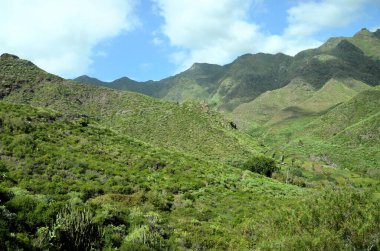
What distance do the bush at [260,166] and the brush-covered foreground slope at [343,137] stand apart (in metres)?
35.8

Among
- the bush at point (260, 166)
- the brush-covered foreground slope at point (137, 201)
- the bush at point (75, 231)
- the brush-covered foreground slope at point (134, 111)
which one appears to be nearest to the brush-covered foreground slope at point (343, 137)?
the brush-covered foreground slope at point (134, 111)

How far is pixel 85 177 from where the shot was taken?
27594 mm

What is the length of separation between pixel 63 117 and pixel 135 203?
79.6 ft

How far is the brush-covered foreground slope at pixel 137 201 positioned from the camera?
15352 mm

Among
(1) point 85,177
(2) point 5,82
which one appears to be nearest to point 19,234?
(1) point 85,177

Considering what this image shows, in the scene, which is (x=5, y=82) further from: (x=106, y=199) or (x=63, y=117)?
(x=106, y=199)

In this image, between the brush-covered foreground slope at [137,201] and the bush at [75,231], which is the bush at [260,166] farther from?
the bush at [75,231]

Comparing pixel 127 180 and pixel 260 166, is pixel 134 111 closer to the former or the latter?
pixel 260 166

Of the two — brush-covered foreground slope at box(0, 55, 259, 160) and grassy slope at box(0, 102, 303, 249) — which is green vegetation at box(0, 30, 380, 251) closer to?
grassy slope at box(0, 102, 303, 249)

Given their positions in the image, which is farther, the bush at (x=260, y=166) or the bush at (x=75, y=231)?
the bush at (x=260, y=166)

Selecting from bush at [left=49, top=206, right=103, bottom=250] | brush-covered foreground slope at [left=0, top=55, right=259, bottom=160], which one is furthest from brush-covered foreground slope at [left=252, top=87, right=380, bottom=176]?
bush at [left=49, top=206, right=103, bottom=250]

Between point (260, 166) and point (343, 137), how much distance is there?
78.8 metres

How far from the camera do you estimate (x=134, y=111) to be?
70.5m

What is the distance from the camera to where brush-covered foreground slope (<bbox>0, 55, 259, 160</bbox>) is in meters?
61.0
